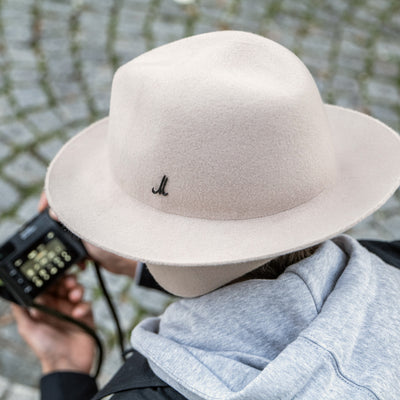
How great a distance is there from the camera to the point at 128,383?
3.50 ft

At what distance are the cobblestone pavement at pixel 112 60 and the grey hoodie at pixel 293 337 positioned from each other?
1.30 meters

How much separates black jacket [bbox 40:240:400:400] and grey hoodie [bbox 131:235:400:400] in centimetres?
4

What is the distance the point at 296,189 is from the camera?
0.97 metres

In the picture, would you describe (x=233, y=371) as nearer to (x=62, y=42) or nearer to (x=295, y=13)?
(x=62, y=42)

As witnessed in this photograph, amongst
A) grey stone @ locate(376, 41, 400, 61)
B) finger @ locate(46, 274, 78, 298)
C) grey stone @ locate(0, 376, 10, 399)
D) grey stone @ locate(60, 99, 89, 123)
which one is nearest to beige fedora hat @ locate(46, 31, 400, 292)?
finger @ locate(46, 274, 78, 298)

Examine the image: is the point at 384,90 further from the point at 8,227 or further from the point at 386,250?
the point at 8,227

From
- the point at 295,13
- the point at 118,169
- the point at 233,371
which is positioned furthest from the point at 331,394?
the point at 295,13

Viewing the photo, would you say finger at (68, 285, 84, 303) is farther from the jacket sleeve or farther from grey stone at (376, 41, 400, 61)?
grey stone at (376, 41, 400, 61)

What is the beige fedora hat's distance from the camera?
0.92m

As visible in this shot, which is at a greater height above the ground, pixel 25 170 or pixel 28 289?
pixel 28 289

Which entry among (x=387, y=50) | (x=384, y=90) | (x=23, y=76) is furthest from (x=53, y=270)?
(x=387, y=50)

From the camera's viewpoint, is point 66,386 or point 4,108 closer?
point 66,386

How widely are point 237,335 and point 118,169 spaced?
391 mm

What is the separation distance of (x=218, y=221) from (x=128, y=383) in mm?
386
